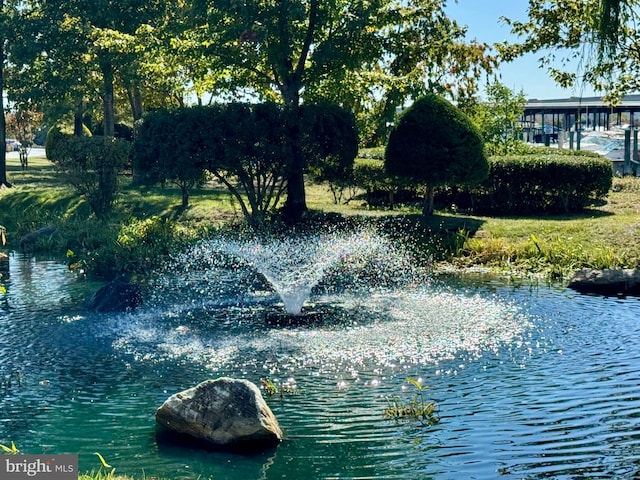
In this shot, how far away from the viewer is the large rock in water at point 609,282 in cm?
1861

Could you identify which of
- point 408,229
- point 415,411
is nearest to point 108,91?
point 408,229

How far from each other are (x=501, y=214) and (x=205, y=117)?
9.79 m

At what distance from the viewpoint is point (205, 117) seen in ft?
81.5

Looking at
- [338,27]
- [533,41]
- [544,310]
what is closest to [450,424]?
[544,310]

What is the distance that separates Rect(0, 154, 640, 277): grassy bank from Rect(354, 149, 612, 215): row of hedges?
2.46 ft

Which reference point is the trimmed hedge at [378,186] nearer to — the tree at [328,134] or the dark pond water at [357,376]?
the tree at [328,134]

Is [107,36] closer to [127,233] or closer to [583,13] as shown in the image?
[127,233]

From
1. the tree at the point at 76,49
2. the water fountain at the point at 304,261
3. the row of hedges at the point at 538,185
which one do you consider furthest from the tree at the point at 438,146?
the tree at the point at 76,49

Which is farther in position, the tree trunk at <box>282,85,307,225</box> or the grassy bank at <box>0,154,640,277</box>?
the tree trunk at <box>282,85,307,225</box>

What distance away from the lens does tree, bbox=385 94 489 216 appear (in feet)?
83.2

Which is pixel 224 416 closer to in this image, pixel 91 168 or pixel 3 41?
pixel 91 168

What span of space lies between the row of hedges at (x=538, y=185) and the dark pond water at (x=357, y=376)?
8.06 meters

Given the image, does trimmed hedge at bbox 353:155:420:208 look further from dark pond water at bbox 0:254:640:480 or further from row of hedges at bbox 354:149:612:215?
dark pond water at bbox 0:254:640:480

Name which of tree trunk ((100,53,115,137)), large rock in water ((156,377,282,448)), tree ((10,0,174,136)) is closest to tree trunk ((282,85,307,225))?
tree ((10,0,174,136))
